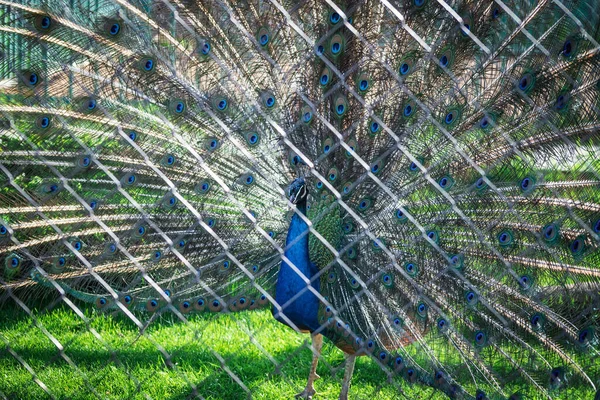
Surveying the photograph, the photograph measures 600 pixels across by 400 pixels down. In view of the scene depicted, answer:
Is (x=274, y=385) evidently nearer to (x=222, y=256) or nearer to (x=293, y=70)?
(x=222, y=256)

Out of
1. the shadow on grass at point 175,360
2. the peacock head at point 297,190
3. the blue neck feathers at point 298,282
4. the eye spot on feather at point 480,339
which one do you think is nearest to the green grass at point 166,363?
the shadow on grass at point 175,360

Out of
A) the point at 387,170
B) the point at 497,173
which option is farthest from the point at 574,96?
the point at 387,170

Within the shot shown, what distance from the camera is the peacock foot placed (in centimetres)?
362

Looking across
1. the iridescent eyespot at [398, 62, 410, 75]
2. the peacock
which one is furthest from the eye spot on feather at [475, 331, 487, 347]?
the iridescent eyespot at [398, 62, 410, 75]

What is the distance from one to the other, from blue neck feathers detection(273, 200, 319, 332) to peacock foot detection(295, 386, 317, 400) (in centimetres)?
41

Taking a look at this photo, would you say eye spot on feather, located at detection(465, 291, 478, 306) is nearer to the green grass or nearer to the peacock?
the peacock

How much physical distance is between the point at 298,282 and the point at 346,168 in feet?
1.99

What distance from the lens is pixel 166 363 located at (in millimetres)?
3689

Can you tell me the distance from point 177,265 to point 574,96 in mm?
2235

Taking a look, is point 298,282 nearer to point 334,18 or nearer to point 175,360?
point 175,360

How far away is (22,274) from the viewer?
3779 millimetres

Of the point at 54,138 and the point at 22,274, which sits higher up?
the point at 54,138

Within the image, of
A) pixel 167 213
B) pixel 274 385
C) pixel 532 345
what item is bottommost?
pixel 274 385

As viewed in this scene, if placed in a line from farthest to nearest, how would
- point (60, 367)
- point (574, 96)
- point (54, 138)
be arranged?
1. point (60, 367)
2. point (54, 138)
3. point (574, 96)
